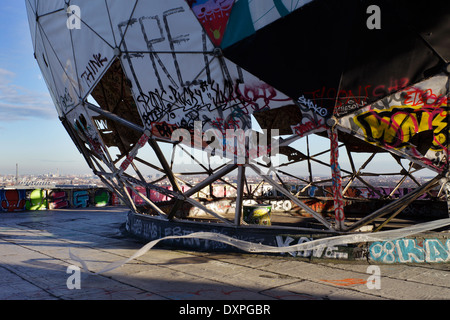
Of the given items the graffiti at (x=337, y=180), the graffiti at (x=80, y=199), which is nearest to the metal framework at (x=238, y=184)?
the graffiti at (x=337, y=180)

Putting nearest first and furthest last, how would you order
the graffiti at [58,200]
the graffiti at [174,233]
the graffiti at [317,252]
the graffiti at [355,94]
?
the graffiti at [355,94]
the graffiti at [317,252]
the graffiti at [174,233]
the graffiti at [58,200]

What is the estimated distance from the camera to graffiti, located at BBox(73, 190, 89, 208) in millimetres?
29375

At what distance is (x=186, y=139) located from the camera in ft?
38.2

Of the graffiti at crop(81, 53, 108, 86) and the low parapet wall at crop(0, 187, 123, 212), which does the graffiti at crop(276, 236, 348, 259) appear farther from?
the low parapet wall at crop(0, 187, 123, 212)

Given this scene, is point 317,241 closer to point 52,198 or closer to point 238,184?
point 238,184

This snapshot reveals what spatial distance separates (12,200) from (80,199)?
4.65 m

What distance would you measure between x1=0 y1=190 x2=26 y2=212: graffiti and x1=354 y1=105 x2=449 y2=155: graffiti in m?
24.6

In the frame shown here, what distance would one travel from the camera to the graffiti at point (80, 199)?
29.4 m

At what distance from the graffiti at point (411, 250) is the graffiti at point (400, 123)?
2458 millimetres

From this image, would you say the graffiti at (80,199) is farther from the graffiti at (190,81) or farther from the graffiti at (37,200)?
the graffiti at (190,81)

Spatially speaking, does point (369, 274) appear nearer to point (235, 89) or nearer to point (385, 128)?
point (385, 128)
